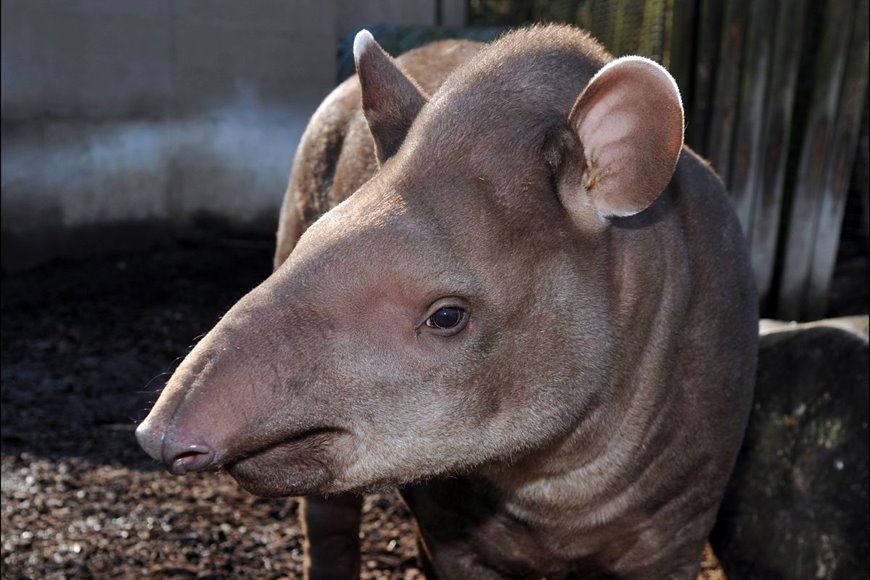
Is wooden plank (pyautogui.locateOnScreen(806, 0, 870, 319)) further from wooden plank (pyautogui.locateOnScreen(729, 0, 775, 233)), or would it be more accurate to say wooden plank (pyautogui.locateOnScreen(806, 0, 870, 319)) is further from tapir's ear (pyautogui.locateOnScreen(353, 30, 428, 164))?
tapir's ear (pyautogui.locateOnScreen(353, 30, 428, 164))

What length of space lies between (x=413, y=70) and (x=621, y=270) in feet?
4.59

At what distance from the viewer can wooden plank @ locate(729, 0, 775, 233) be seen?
17.5ft

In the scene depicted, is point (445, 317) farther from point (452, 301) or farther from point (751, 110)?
point (751, 110)

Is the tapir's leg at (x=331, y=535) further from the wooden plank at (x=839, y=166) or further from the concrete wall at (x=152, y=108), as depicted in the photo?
the concrete wall at (x=152, y=108)

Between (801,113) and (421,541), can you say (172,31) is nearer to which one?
(801,113)

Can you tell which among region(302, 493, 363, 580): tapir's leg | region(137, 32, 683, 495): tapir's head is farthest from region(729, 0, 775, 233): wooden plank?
region(137, 32, 683, 495): tapir's head

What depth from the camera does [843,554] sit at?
3.58m

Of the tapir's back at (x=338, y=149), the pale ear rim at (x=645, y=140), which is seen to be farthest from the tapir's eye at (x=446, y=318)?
the tapir's back at (x=338, y=149)

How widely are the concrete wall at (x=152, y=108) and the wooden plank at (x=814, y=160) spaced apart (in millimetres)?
4390

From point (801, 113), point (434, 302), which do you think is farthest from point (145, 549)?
point (801, 113)

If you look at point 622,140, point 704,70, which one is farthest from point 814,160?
point 622,140

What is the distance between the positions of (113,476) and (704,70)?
360 cm

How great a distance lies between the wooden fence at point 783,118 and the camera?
5340mm

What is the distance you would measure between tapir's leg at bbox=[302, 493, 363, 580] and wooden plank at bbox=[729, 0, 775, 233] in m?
2.87
